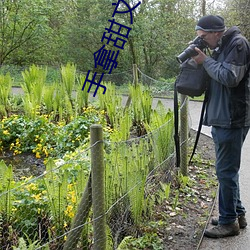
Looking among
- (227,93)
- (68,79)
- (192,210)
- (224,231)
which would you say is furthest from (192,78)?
(68,79)

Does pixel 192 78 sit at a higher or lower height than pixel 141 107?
higher

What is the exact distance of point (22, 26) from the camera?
15.5m

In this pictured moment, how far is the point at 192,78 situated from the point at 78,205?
1.40 m

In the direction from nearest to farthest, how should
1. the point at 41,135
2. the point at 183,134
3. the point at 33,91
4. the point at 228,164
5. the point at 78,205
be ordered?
the point at 78,205 < the point at 228,164 < the point at 183,134 < the point at 41,135 < the point at 33,91

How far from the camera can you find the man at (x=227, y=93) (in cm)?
289

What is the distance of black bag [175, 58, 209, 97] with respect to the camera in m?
3.16

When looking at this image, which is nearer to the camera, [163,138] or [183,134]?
[163,138]

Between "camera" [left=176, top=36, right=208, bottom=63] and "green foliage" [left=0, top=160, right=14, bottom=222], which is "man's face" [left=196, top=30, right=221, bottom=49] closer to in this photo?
"camera" [left=176, top=36, right=208, bottom=63]

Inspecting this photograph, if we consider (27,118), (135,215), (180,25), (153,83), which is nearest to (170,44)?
(180,25)

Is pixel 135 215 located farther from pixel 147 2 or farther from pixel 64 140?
pixel 147 2

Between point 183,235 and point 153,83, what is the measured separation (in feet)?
25.5

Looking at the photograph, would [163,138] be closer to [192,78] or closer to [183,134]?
[183,134]

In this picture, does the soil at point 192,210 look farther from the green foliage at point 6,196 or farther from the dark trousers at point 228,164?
the green foliage at point 6,196

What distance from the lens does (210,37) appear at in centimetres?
309
